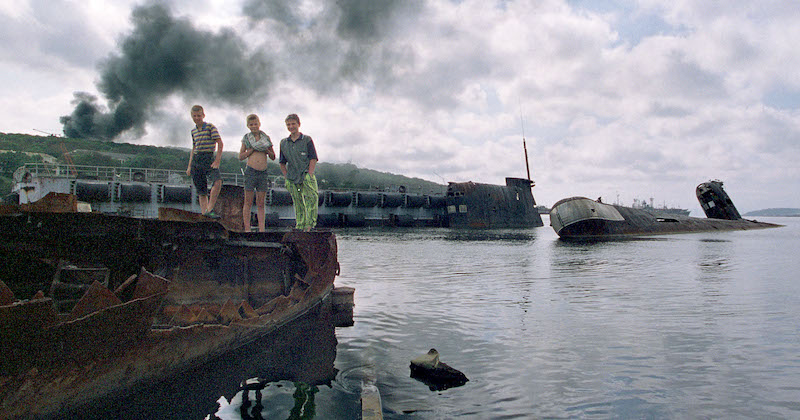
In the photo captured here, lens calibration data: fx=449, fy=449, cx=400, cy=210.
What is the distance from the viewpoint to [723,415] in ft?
14.8

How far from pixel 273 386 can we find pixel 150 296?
1.91 meters

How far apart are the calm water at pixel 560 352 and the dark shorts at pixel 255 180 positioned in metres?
2.89

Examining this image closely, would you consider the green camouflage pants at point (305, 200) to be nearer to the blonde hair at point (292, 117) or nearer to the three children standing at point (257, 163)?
the three children standing at point (257, 163)

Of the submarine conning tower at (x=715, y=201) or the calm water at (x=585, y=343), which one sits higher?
the submarine conning tower at (x=715, y=201)

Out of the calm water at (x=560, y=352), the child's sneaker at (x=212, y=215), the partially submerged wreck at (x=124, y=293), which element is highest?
the child's sneaker at (x=212, y=215)

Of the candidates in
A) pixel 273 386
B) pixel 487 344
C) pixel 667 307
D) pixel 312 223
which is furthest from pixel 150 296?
pixel 667 307

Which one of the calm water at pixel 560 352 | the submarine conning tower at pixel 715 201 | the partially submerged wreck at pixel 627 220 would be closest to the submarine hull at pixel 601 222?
the partially submerged wreck at pixel 627 220

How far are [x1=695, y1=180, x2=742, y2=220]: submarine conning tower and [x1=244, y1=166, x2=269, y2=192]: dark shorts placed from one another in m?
63.3

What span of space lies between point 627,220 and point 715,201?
23.7m

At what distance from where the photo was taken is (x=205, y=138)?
24.1 ft

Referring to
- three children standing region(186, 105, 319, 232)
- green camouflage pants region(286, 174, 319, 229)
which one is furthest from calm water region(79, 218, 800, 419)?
three children standing region(186, 105, 319, 232)

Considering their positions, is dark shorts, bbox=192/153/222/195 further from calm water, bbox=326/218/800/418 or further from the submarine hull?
the submarine hull

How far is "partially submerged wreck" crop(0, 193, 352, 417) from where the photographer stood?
3.46 meters

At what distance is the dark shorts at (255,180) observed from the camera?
7773 millimetres
